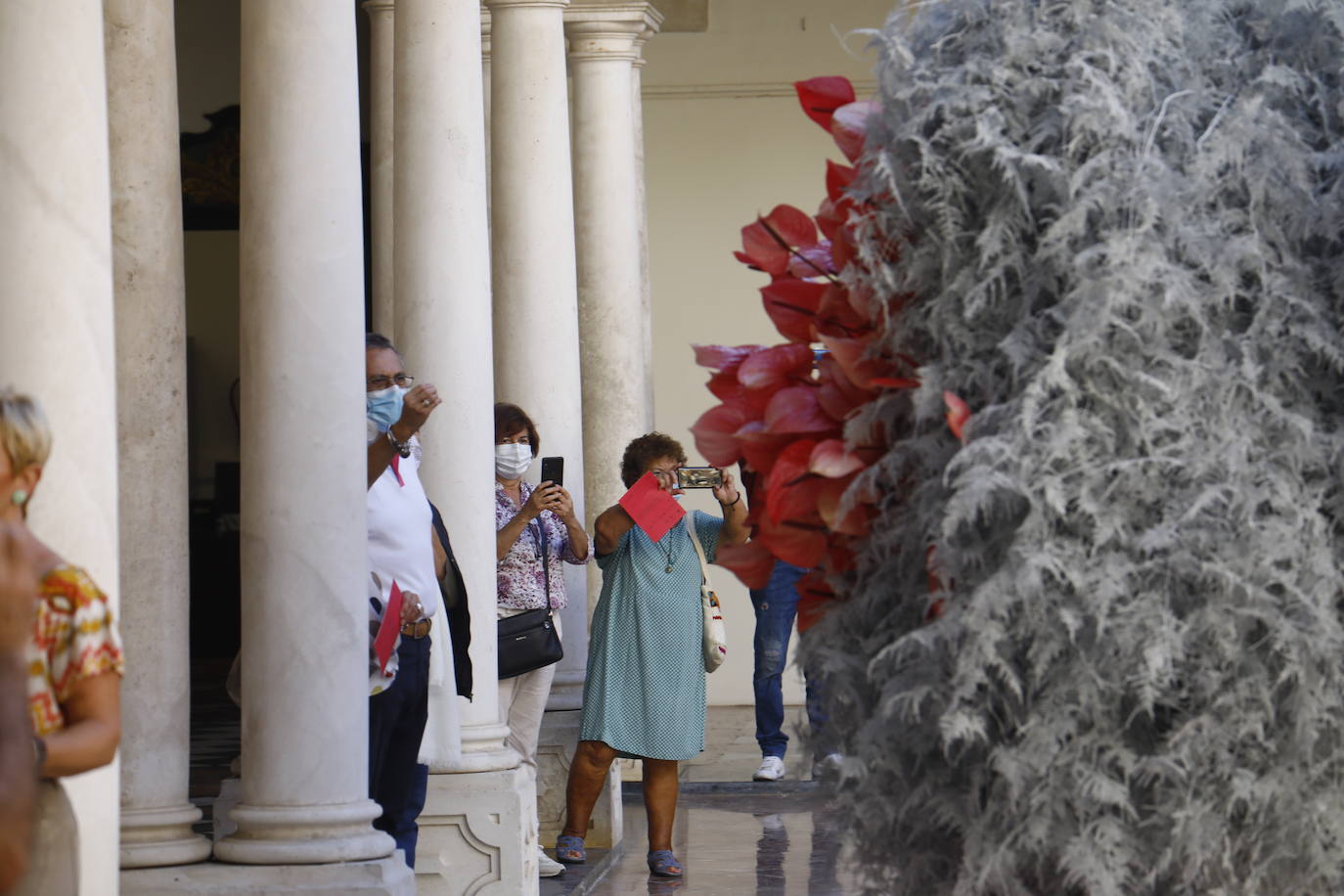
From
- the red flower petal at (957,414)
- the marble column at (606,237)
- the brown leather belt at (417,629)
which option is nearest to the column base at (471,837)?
the brown leather belt at (417,629)

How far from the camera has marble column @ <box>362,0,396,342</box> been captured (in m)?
9.06

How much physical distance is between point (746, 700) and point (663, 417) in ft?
6.69

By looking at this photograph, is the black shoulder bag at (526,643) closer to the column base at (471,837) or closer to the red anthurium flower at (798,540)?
the column base at (471,837)

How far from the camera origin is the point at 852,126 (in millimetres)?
2684

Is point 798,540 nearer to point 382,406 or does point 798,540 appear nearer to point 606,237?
point 382,406

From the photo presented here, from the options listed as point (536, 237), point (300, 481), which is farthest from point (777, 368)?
point (536, 237)

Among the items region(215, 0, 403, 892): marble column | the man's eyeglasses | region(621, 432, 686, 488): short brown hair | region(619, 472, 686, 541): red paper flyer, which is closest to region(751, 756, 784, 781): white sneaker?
region(621, 432, 686, 488): short brown hair

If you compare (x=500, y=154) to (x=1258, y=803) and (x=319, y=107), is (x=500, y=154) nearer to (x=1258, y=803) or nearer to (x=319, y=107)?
(x=319, y=107)

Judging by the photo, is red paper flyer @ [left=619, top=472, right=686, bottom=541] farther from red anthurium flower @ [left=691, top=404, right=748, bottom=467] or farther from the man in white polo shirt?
red anthurium flower @ [left=691, top=404, right=748, bottom=467]

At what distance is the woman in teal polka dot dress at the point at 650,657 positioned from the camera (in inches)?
308

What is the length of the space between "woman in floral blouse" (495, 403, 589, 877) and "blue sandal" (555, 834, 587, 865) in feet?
0.65

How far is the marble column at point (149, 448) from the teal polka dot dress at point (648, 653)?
108 inches

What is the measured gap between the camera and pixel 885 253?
8.34 ft

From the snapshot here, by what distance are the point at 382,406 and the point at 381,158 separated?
3.73 metres
